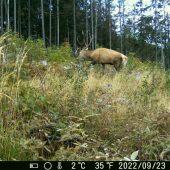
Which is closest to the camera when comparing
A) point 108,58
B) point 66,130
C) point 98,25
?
point 66,130

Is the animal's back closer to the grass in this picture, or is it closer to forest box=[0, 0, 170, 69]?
the grass

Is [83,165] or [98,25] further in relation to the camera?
[98,25]

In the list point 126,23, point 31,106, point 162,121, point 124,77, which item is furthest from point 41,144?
point 126,23

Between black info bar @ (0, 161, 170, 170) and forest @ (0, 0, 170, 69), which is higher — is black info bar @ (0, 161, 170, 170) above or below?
below

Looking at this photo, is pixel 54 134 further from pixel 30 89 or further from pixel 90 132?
pixel 30 89

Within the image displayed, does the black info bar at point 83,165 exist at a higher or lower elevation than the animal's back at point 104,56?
lower

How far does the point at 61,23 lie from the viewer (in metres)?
33.0

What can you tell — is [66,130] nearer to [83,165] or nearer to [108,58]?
[83,165]

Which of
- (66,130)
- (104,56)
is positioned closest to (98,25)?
(104,56)

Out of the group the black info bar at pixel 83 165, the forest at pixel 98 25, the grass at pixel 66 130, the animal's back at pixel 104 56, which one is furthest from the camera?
the forest at pixel 98 25

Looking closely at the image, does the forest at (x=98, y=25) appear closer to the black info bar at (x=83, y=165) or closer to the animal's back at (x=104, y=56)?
the animal's back at (x=104, y=56)

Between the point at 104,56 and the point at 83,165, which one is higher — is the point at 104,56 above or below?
above

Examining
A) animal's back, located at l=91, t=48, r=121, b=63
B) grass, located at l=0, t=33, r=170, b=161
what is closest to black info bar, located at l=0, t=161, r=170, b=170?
grass, located at l=0, t=33, r=170, b=161

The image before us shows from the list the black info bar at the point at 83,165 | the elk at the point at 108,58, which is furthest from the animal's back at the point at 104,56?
the black info bar at the point at 83,165
